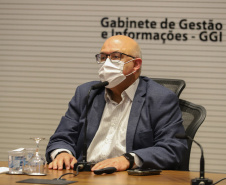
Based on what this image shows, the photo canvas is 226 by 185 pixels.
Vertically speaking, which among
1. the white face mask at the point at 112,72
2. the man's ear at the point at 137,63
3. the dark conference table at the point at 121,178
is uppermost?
the man's ear at the point at 137,63

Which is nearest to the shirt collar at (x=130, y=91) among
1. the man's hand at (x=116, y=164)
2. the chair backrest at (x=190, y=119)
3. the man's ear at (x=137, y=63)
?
the man's ear at (x=137, y=63)

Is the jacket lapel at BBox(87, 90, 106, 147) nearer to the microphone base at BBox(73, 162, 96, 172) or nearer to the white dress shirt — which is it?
the white dress shirt

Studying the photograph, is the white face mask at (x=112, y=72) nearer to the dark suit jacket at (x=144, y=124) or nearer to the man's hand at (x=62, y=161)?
the dark suit jacket at (x=144, y=124)

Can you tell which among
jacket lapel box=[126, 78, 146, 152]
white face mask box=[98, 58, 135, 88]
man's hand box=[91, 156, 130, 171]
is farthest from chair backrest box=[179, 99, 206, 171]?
man's hand box=[91, 156, 130, 171]

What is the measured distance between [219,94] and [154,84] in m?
2.29

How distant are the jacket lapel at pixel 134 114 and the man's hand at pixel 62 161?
45 centimetres

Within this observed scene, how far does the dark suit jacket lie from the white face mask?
0.16 m

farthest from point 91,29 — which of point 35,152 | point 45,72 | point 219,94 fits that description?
point 35,152

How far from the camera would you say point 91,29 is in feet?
19.6

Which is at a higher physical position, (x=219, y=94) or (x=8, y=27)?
(x=8, y=27)

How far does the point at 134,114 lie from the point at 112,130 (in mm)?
244

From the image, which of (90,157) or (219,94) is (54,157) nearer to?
(90,157)

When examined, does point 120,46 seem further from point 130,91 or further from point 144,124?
point 144,124

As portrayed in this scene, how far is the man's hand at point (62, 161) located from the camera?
303cm
